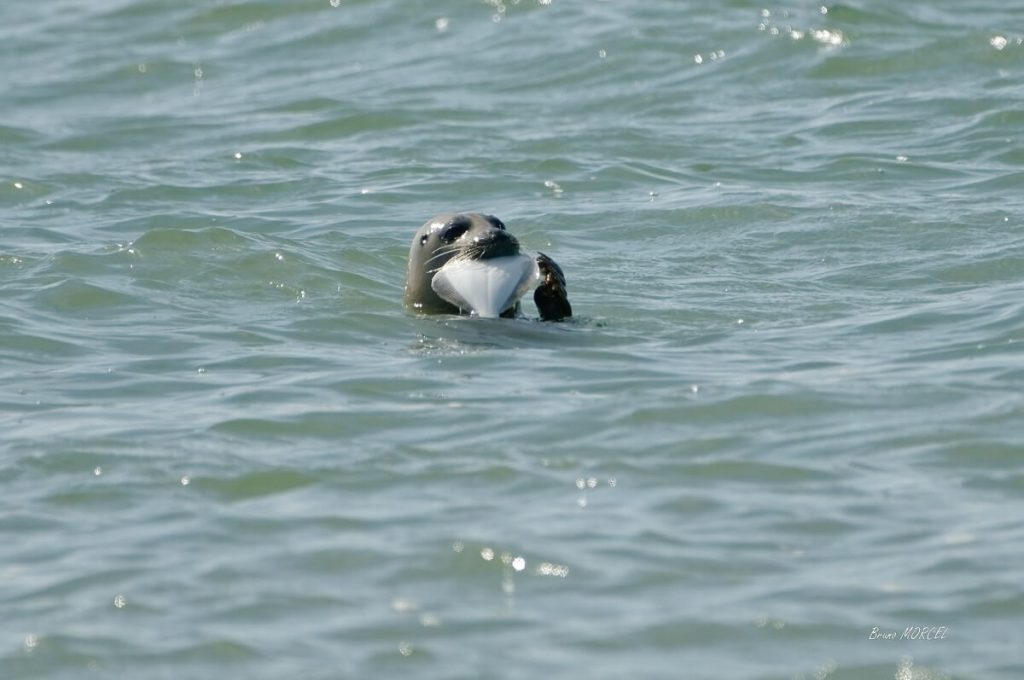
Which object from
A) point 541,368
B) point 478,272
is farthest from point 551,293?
point 541,368

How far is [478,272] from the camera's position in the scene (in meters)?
8.44

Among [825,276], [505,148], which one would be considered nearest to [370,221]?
[505,148]

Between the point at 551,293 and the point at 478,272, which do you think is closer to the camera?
the point at 478,272

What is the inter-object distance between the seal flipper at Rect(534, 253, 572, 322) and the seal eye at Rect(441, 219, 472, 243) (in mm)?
481

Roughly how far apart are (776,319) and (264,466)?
3386 mm

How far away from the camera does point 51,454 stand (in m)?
6.85

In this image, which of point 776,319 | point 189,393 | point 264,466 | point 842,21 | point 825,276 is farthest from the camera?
point 842,21

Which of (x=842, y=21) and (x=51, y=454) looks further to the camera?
(x=842, y=21)

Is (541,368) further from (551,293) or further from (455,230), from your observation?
(455,230)

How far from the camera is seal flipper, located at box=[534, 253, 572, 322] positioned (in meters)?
8.58

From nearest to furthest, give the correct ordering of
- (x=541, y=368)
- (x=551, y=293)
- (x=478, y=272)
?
(x=541, y=368), (x=478, y=272), (x=551, y=293)

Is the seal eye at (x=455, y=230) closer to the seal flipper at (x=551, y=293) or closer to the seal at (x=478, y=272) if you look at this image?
the seal at (x=478, y=272)

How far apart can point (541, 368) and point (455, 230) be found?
1.28 m

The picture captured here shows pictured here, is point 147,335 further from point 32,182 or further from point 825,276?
point 32,182
